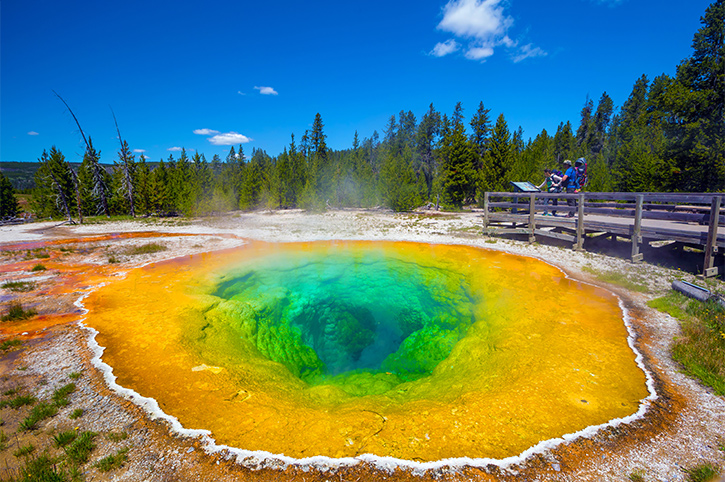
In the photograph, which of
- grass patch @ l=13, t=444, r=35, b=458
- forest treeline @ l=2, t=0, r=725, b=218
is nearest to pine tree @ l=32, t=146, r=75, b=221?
forest treeline @ l=2, t=0, r=725, b=218

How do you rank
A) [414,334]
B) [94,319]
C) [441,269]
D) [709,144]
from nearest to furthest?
[94,319], [414,334], [441,269], [709,144]

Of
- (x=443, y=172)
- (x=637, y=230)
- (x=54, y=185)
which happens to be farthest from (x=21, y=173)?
(x=637, y=230)

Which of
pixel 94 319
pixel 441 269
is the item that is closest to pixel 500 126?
pixel 441 269

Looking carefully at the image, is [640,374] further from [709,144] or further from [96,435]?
[709,144]

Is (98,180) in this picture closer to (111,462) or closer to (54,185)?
(54,185)

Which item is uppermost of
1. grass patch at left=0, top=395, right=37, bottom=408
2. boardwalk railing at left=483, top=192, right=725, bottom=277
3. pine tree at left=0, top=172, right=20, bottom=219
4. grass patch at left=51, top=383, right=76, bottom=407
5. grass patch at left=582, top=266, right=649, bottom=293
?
pine tree at left=0, top=172, right=20, bottom=219

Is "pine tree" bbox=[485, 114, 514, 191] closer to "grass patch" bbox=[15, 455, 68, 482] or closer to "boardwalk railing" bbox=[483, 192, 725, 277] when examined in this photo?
"boardwalk railing" bbox=[483, 192, 725, 277]

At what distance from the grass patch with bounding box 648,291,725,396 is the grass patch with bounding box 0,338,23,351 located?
11531 mm

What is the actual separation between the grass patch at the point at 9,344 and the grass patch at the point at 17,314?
1.41 m

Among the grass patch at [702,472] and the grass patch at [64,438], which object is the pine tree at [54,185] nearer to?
the grass patch at [64,438]

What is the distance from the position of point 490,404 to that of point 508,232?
12.1m

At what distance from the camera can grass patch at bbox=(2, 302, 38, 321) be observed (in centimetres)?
672

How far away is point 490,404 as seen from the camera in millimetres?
4168

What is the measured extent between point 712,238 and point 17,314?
55.5ft
